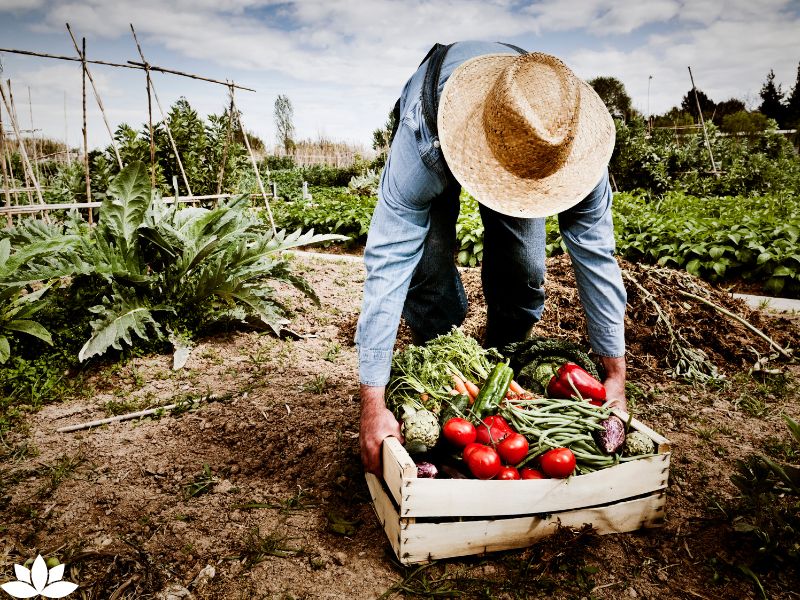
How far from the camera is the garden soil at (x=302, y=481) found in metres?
1.69

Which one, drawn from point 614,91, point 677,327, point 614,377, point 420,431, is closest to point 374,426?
point 420,431

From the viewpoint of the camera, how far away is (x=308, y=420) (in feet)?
8.86

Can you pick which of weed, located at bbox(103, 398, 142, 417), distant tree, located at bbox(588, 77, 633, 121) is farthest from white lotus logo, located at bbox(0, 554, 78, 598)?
distant tree, located at bbox(588, 77, 633, 121)

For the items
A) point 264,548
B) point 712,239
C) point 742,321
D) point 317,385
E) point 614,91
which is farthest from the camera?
point 614,91

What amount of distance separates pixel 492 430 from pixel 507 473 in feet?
0.59

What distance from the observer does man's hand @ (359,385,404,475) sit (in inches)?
72.8

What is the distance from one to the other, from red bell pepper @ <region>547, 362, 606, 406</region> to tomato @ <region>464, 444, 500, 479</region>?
1.68ft

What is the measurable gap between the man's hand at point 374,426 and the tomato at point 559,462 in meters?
0.52

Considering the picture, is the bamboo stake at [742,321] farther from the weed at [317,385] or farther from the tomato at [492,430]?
the weed at [317,385]

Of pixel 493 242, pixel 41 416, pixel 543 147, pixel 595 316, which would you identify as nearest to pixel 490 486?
pixel 595 316

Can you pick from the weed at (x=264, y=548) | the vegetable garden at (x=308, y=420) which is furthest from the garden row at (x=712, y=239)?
the weed at (x=264, y=548)

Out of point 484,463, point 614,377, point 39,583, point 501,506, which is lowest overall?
point 39,583

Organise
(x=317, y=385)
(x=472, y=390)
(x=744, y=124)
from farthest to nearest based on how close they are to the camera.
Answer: (x=744, y=124), (x=317, y=385), (x=472, y=390)

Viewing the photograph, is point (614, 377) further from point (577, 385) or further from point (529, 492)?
point (529, 492)
